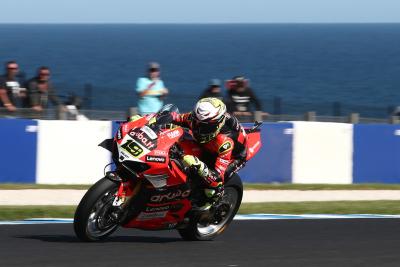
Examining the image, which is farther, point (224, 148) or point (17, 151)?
point (17, 151)

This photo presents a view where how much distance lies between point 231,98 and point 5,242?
24.0ft

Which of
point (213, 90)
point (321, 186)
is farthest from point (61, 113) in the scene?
point (321, 186)

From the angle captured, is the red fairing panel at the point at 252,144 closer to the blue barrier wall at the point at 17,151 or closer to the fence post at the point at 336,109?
the blue barrier wall at the point at 17,151

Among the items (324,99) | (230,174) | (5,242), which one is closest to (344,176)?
(230,174)

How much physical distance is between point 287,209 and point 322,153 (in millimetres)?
3694

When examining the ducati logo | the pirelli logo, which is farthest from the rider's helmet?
the ducati logo

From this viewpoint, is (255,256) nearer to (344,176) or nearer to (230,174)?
(230,174)

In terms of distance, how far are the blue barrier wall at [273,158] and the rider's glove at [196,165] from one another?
633 centimetres

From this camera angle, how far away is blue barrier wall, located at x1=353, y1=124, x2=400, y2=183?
612 inches

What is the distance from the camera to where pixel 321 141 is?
50.3 ft

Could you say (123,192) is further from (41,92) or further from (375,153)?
(375,153)

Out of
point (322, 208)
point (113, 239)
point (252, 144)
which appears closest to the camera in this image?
point (113, 239)

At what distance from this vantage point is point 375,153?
614 inches

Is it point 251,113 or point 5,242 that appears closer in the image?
point 5,242
